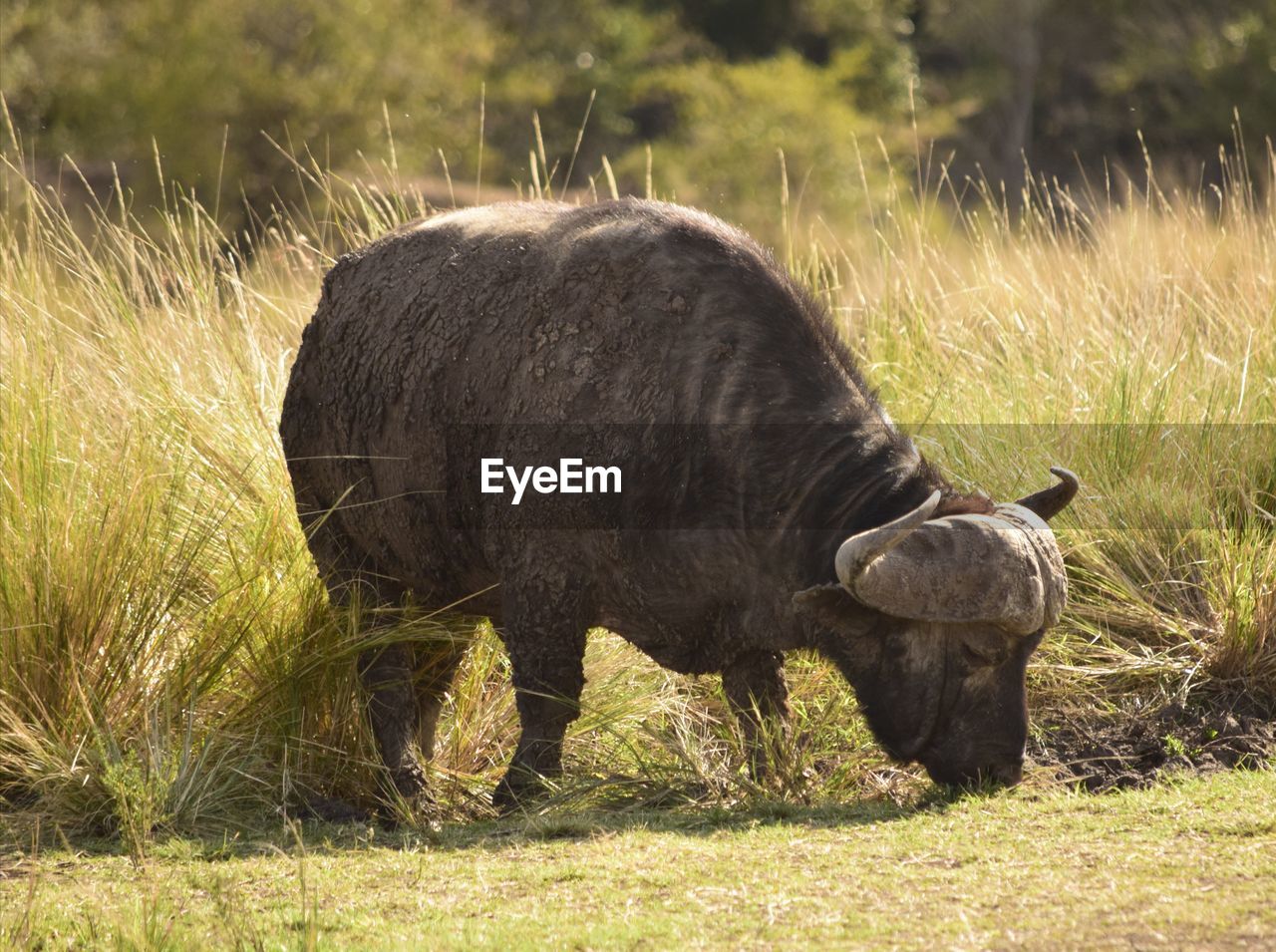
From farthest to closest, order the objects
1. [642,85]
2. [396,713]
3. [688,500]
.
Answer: [642,85] < [396,713] < [688,500]

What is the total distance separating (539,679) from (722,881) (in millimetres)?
1336

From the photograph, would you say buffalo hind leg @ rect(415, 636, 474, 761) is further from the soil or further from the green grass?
the soil

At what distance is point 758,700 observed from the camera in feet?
20.3

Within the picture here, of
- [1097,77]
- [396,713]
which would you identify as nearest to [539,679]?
[396,713]

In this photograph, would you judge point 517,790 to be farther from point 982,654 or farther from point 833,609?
point 982,654

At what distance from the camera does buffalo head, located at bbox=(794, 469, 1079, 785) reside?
17.5ft

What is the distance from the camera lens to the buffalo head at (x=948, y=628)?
5344 millimetres

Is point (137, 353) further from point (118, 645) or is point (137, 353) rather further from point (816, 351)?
point (816, 351)

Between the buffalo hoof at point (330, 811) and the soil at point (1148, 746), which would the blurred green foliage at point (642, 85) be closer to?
the soil at point (1148, 746)

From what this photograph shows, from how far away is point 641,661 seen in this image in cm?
707

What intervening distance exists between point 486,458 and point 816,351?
3.86 ft

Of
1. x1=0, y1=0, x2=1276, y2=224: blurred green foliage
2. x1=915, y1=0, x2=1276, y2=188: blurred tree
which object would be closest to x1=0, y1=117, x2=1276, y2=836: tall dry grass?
x1=0, y1=0, x2=1276, y2=224: blurred green foliage

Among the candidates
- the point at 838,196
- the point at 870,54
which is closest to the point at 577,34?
the point at 870,54

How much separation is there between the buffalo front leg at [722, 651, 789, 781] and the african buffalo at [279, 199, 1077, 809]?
12 mm
